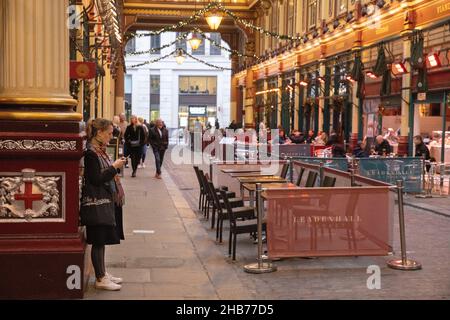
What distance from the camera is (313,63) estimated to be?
32.2 meters

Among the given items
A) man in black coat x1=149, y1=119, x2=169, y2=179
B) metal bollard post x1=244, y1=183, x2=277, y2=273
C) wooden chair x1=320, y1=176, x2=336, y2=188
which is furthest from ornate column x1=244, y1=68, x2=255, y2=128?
metal bollard post x1=244, y1=183, x2=277, y2=273

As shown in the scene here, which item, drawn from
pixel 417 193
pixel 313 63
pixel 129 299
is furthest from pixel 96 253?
pixel 313 63

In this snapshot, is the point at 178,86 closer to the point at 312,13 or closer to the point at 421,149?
the point at 312,13

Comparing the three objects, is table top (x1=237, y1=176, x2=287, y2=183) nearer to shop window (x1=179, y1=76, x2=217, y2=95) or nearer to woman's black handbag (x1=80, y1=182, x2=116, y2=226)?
woman's black handbag (x1=80, y1=182, x2=116, y2=226)

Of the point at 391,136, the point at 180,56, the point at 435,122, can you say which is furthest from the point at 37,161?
the point at 180,56

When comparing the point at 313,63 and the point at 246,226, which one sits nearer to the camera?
the point at 246,226

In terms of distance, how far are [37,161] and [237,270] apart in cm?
293

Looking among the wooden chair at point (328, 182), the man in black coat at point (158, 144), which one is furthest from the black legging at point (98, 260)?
the man in black coat at point (158, 144)

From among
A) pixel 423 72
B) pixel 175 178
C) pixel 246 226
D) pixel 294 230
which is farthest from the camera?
pixel 175 178

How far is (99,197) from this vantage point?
7.13m

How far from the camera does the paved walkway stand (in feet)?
24.3
